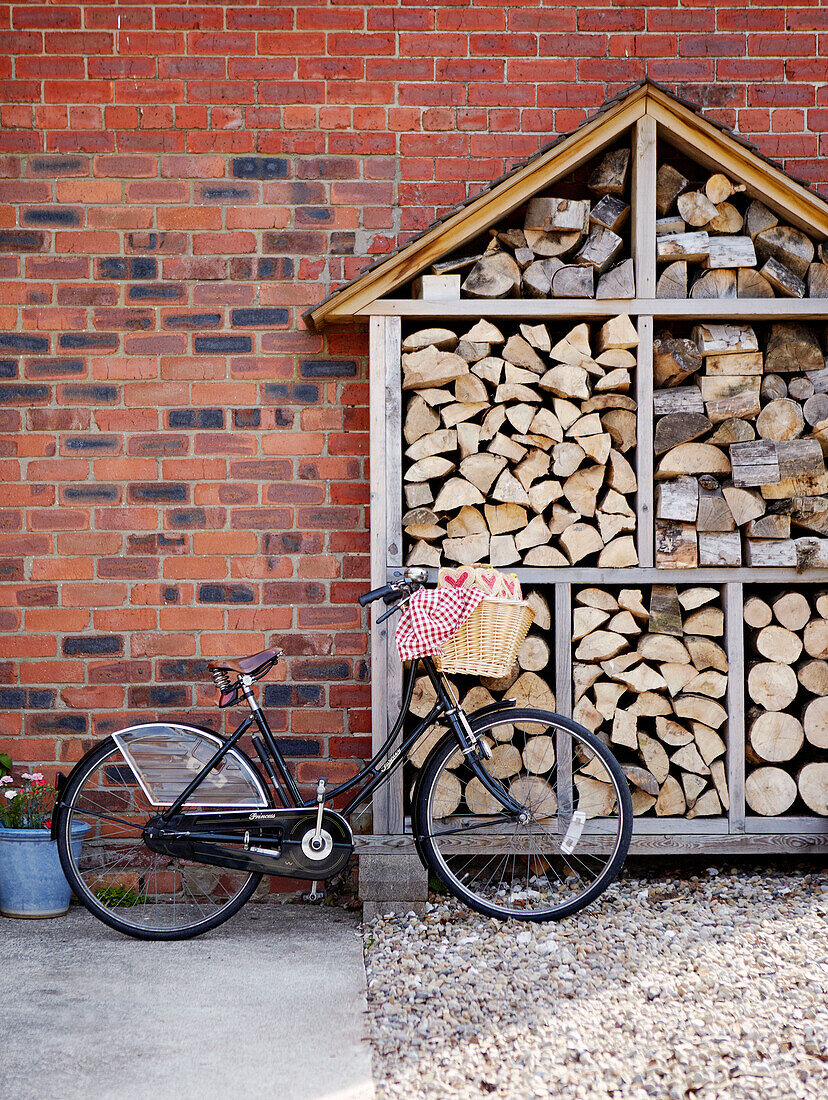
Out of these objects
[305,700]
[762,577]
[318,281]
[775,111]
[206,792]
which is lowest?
[206,792]

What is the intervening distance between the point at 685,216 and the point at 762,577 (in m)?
1.43

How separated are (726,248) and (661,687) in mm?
1708

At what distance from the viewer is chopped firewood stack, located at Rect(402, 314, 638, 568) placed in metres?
3.46

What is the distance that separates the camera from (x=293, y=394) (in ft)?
12.5

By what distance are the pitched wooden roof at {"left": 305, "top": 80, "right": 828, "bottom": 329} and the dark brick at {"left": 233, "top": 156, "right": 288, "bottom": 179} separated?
2.45ft

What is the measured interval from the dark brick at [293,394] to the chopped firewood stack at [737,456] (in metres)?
1.38

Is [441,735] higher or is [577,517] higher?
[577,517]

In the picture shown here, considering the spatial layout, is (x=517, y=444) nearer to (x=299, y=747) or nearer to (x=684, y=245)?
(x=684, y=245)

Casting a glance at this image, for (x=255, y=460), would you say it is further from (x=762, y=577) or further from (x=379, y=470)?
(x=762, y=577)

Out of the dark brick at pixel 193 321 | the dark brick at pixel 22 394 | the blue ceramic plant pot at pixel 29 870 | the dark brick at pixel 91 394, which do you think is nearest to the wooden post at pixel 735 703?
the dark brick at pixel 193 321

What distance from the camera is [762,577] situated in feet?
11.5

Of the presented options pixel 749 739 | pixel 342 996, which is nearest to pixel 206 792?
pixel 342 996

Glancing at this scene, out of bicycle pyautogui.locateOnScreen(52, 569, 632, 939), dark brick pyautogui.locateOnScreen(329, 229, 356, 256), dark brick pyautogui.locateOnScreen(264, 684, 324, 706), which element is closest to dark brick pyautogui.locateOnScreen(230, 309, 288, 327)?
dark brick pyautogui.locateOnScreen(329, 229, 356, 256)

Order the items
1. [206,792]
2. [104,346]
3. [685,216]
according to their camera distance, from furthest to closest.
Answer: [104,346] → [685,216] → [206,792]
